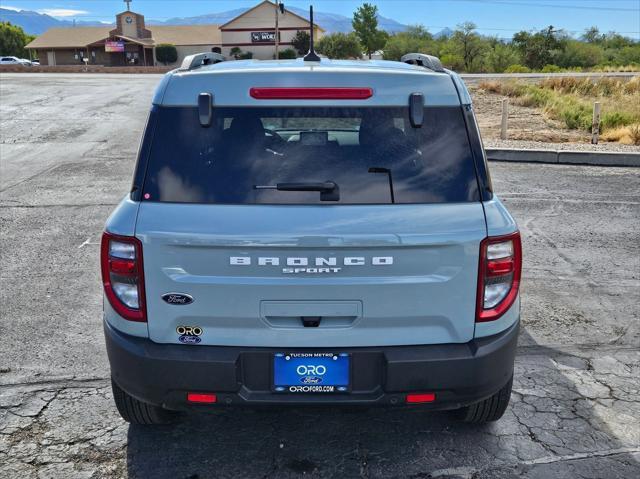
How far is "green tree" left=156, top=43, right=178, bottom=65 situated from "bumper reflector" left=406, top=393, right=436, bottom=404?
253 ft

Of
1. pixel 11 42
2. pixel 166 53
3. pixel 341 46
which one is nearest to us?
pixel 341 46

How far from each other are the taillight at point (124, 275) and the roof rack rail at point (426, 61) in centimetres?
173

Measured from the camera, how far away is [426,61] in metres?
3.60

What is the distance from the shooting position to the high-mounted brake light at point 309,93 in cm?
288

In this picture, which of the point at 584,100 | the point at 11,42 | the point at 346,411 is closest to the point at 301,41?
the point at 11,42

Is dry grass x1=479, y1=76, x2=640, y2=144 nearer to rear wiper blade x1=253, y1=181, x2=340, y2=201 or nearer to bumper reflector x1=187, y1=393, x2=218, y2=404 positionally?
rear wiper blade x1=253, y1=181, x2=340, y2=201

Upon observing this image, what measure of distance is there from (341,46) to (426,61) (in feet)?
221

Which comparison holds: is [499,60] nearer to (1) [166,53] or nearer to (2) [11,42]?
(1) [166,53]

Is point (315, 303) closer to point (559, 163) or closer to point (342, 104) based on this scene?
point (342, 104)

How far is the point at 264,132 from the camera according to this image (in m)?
2.95

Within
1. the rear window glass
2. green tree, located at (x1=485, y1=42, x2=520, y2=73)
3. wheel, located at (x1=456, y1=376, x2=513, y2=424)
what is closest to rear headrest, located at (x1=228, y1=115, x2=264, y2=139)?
the rear window glass

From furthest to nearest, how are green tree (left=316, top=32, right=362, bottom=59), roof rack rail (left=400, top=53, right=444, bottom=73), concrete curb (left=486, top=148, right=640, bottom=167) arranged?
green tree (left=316, top=32, right=362, bottom=59)
concrete curb (left=486, top=148, right=640, bottom=167)
roof rack rail (left=400, top=53, right=444, bottom=73)

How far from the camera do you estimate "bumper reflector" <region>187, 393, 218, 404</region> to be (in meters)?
2.89

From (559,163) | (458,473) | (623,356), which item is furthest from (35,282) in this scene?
(559,163)
